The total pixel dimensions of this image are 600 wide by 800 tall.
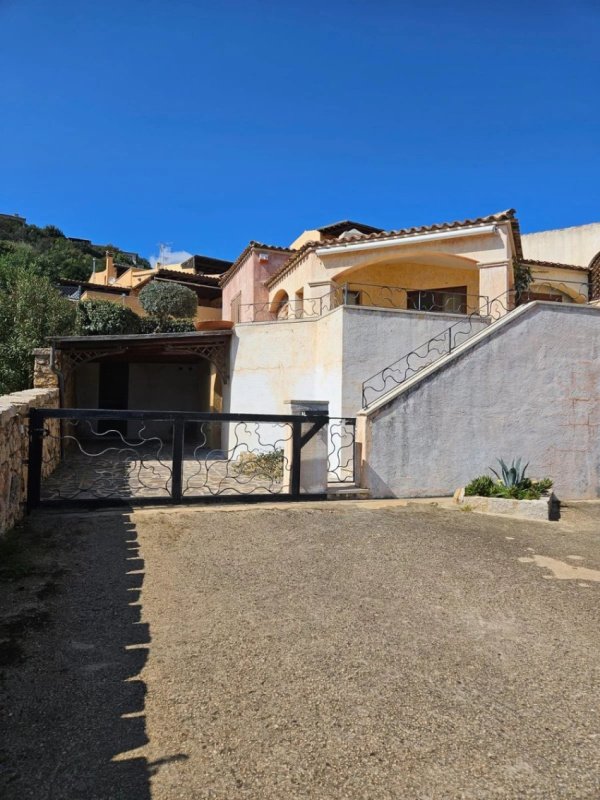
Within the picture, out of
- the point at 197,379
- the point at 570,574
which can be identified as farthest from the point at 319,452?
the point at 197,379

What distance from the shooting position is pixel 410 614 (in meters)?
4.03

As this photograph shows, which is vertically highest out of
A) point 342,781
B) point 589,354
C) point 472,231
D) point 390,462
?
point 472,231

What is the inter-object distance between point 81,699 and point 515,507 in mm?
6486

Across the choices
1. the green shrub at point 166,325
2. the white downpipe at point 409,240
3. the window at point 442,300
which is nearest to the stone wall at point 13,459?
the white downpipe at point 409,240

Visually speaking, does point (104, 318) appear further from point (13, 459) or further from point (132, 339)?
point (13, 459)

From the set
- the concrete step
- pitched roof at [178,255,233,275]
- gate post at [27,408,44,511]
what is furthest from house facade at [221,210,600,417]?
pitched roof at [178,255,233,275]

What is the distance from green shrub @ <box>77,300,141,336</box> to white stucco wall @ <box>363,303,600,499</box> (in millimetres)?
15661

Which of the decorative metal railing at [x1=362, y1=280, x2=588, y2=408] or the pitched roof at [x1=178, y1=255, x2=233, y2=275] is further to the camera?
the pitched roof at [x1=178, y1=255, x2=233, y2=275]

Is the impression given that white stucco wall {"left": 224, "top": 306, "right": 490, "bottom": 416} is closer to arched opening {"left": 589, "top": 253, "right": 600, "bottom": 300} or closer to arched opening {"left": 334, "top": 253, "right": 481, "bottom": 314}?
arched opening {"left": 334, "top": 253, "right": 481, "bottom": 314}

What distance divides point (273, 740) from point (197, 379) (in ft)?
60.5

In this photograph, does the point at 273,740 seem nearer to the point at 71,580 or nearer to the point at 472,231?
the point at 71,580

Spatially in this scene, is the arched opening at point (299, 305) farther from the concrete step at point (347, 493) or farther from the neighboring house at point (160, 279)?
the neighboring house at point (160, 279)

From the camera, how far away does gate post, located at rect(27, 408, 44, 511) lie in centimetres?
655

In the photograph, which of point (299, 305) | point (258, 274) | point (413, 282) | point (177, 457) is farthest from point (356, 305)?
point (258, 274)
